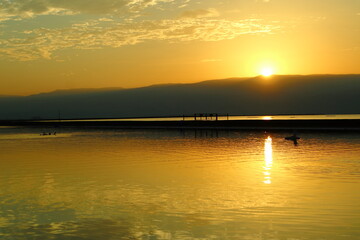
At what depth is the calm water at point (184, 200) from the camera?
38.3 feet

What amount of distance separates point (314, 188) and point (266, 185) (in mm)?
2025

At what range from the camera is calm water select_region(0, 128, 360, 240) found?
11.7 meters

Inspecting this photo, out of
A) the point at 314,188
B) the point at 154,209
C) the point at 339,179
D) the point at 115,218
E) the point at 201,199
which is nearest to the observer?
the point at 115,218

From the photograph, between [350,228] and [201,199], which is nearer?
[350,228]

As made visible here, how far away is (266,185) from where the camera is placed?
18797 mm

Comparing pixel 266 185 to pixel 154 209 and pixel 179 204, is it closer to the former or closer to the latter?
pixel 179 204

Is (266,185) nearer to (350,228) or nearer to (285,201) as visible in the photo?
(285,201)

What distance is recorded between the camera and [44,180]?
21.4 m

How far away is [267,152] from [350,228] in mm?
22810

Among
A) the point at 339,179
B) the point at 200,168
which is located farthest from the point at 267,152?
the point at 339,179

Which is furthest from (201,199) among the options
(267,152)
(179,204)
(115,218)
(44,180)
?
(267,152)

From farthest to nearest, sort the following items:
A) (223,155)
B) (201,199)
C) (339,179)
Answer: (223,155), (339,179), (201,199)

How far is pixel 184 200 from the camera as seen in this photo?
1591 cm

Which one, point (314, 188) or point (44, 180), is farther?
point (44, 180)
